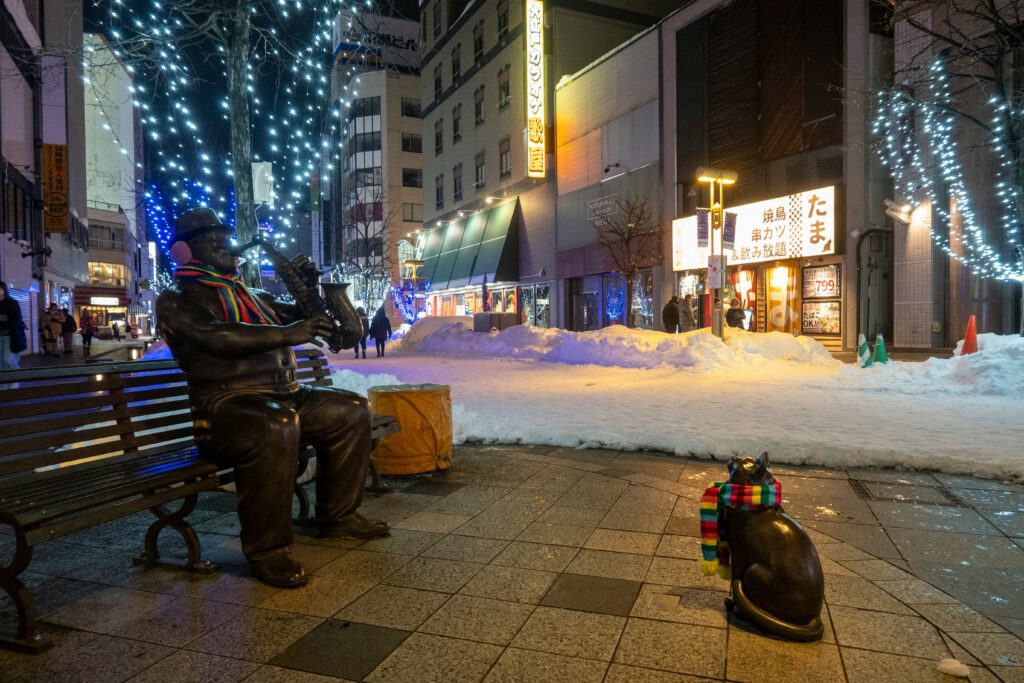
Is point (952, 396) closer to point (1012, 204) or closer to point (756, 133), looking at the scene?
point (1012, 204)

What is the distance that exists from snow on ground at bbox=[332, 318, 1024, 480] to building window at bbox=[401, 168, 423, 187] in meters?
40.5

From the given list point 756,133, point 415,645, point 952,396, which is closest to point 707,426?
point 952,396

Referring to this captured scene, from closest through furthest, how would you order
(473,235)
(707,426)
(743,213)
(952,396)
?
(707,426) < (952,396) < (743,213) < (473,235)

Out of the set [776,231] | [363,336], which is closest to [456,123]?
[776,231]

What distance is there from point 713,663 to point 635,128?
25.4 m

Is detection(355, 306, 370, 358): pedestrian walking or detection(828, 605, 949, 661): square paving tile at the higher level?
detection(355, 306, 370, 358): pedestrian walking

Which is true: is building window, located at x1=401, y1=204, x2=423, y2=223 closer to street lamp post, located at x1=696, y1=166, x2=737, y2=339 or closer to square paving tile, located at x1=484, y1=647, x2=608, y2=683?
street lamp post, located at x1=696, y1=166, x2=737, y2=339

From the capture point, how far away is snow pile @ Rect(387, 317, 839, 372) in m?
14.2

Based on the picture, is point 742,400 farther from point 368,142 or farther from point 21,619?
point 368,142

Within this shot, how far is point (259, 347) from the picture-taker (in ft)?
10.9

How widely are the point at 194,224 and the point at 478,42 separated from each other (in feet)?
115

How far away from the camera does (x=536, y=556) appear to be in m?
3.70

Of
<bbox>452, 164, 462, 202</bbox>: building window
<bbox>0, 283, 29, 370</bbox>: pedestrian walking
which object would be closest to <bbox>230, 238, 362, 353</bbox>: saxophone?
<bbox>0, 283, 29, 370</bbox>: pedestrian walking

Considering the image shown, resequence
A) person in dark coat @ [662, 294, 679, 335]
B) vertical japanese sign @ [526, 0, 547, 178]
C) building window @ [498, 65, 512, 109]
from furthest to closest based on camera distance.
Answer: building window @ [498, 65, 512, 109] < vertical japanese sign @ [526, 0, 547, 178] < person in dark coat @ [662, 294, 679, 335]
